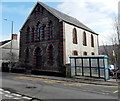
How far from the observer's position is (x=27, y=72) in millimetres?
22797

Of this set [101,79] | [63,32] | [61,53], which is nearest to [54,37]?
[63,32]

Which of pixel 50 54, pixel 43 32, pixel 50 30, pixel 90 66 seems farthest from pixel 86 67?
pixel 43 32

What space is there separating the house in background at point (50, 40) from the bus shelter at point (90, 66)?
6.47ft

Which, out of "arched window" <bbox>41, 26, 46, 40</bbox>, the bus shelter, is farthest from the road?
"arched window" <bbox>41, 26, 46, 40</bbox>

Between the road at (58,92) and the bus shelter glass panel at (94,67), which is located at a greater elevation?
the bus shelter glass panel at (94,67)

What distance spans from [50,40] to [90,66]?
994cm

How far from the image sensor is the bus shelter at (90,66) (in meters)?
14.7

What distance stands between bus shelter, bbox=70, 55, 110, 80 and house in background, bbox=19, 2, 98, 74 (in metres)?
1.97

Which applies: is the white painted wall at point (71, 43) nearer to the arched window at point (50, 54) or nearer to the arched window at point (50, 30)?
the arched window at point (50, 30)

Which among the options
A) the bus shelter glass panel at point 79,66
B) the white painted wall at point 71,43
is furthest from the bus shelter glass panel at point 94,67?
the white painted wall at point 71,43

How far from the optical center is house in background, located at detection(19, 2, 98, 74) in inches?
833

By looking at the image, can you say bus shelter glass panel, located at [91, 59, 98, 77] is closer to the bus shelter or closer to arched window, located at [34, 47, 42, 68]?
the bus shelter

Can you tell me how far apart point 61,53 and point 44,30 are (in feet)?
23.8

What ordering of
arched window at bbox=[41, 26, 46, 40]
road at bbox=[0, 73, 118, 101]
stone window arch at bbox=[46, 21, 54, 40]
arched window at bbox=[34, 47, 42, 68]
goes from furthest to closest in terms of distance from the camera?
arched window at bbox=[34, 47, 42, 68], arched window at bbox=[41, 26, 46, 40], stone window arch at bbox=[46, 21, 54, 40], road at bbox=[0, 73, 118, 101]
